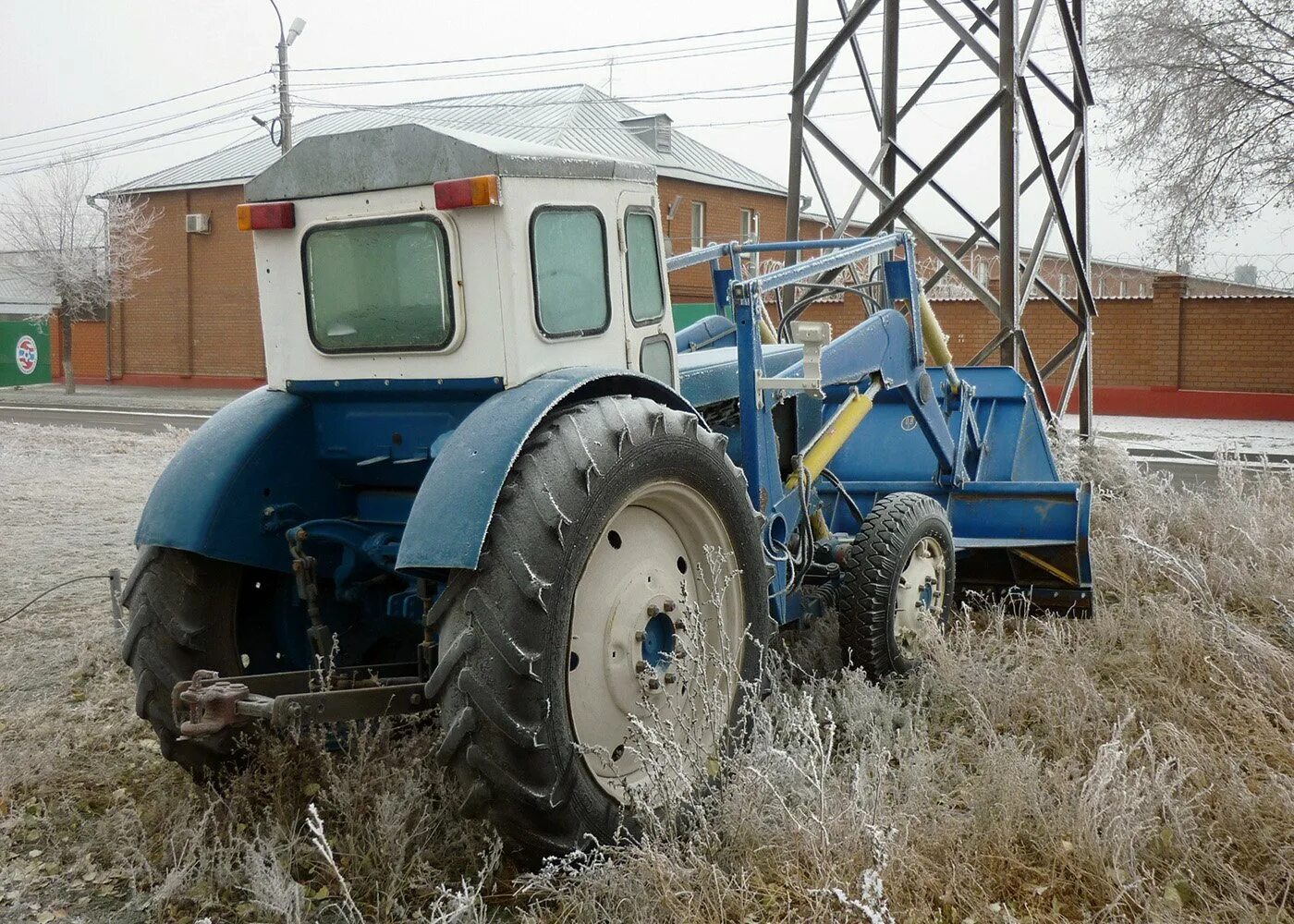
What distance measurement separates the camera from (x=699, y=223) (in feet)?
113

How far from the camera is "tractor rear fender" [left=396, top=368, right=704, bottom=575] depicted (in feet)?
10.2

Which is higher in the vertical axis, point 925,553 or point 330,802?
point 925,553

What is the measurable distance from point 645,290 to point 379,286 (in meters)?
0.96

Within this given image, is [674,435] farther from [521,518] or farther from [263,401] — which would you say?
[263,401]

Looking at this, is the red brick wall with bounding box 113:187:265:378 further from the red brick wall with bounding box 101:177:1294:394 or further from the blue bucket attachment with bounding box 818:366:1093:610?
the blue bucket attachment with bounding box 818:366:1093:610

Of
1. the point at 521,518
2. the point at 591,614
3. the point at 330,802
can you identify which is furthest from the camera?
the point at 330,802

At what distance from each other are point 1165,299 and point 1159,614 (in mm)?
17307

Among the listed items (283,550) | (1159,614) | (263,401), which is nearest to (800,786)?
(283,550)

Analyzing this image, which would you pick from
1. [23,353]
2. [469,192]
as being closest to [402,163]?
[469,192]

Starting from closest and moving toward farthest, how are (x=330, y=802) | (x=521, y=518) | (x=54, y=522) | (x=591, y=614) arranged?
(x=521, y=518) < (x=591, y=614) < (x=330, y=802) < (x=54, y=522)

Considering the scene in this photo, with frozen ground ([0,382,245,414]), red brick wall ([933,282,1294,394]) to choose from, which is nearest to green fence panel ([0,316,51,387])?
frozen ground ([0,382,245,414])

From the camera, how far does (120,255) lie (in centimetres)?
3494

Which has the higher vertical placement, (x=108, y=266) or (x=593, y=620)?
(x=108, y=266)

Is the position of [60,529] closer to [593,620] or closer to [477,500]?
[593,620]
